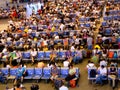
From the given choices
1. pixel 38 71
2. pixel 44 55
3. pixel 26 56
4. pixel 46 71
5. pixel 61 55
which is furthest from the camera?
pixel 26 56

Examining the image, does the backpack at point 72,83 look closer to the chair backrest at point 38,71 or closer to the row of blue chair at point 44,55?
the chair backrest at point 38,71

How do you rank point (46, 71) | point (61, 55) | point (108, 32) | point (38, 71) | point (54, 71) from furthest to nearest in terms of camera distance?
point (108, 32) < point (61, 55) < point (38, 71) < point (46, 71) < point (54, 71)

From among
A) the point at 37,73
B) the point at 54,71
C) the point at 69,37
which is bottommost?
the point at 37,73

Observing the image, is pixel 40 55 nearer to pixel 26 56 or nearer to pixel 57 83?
pixel 26 56

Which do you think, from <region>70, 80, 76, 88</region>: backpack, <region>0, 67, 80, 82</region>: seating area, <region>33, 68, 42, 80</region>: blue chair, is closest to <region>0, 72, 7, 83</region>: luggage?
<region>0, 67, 80, 82</region>: seating area

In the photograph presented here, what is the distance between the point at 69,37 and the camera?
20031mm

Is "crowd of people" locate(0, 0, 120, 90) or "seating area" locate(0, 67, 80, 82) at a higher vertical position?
"crowd of people" locate(0, 0, 120, 90)

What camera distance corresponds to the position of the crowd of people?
1603 centimetres

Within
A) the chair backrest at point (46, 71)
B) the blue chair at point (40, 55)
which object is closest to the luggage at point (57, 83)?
the chair backrest at point (46, 71)

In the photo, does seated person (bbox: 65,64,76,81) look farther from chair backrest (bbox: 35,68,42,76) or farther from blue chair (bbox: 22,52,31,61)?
blue chair (bbox: 22,52,31,61)

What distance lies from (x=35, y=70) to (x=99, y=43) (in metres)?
5.18

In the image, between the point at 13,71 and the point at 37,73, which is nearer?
the point at 37,73

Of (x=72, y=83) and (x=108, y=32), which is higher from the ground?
(x=108, y=32)

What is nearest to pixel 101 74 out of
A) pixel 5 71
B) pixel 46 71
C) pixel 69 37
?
pixel 46 71
